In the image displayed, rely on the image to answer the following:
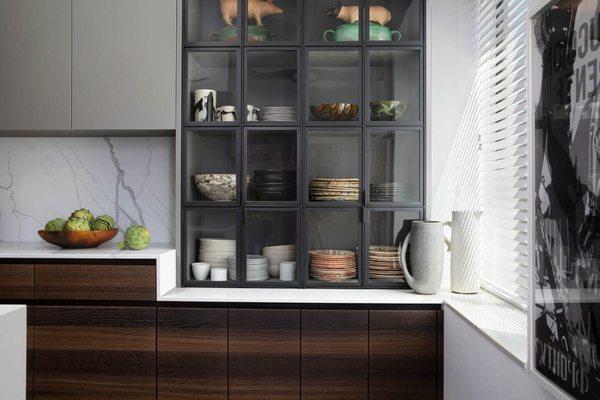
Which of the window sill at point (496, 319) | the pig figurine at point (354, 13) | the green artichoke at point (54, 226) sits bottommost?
the window sill at point (496, 319)

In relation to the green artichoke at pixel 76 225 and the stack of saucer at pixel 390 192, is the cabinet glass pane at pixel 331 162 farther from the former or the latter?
the green artichoke at pixel 76 225

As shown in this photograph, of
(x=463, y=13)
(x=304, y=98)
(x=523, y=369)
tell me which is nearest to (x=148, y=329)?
(x=304, y=98)

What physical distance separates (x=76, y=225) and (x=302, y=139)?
44.7 inches

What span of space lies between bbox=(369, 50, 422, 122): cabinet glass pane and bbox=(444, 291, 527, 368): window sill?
2.85ft

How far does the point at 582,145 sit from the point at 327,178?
4.79 feet

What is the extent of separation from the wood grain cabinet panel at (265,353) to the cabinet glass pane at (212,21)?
1.31 m

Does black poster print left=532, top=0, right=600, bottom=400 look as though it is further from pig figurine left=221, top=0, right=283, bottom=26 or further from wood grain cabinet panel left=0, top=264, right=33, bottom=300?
wood grain cabinet panel left=0, top=264, right=33, bottom=300

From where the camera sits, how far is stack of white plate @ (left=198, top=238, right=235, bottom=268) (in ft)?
8.07

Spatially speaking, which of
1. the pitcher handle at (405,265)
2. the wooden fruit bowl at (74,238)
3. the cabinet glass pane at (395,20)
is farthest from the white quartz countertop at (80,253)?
the cabinet glass pane at (395,20)

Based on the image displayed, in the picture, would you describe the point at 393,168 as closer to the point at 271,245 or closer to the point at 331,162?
the point at 331,162

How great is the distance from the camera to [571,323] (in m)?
1.06

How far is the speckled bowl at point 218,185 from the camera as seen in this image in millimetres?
2428

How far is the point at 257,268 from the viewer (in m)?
2.44

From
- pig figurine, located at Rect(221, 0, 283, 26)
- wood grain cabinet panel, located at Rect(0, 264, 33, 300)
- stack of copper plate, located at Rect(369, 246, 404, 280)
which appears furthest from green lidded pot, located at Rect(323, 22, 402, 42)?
wood grain cabinet panel, located at Rect(0, 264, 33, 300)
